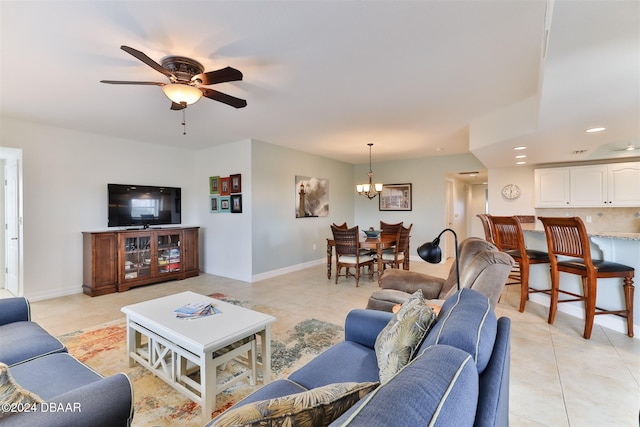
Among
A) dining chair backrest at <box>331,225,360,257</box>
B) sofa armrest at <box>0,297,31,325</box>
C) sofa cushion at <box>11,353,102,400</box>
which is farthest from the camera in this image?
dining chair backrest at <box>331,225,360,257</box>

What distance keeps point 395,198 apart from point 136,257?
5509 millimetres

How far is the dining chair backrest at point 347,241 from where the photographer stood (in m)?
4.54

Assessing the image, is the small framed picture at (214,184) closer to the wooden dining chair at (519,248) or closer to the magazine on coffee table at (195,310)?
the magazine on coffee table at (195,310)

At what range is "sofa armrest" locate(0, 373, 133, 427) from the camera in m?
0.88

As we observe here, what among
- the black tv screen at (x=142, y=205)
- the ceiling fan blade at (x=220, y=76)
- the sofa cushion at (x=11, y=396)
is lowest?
the sofa cushion at (x=11, y=396)

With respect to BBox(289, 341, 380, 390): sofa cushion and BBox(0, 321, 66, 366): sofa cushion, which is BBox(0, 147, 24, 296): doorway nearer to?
BBox(0, 321, 66, 366): sofa cushion

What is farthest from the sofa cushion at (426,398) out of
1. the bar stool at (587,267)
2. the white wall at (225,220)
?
the white wall at (225,220)

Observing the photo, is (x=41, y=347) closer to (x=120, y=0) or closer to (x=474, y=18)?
(x=120, y=0)

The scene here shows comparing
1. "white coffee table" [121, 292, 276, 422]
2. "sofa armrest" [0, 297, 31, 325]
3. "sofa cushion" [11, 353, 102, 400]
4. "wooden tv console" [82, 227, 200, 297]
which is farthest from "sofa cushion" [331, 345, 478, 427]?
"wooden tv console" [82, 227, 200, 297]

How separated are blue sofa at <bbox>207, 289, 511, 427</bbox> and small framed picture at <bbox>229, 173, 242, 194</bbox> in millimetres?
4000

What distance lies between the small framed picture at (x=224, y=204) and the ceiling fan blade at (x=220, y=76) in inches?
125

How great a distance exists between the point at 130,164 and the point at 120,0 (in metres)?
3.81

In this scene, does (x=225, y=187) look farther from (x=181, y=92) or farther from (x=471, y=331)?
(x=471, y=331)

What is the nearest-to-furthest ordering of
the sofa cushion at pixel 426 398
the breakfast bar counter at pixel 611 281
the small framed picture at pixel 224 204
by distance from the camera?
the sofa cushion at pixel 426 398
the breakfast bar counter at pixel 611 281
the small framed picture at pixel 224 204
